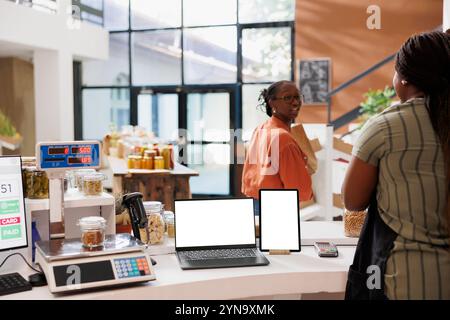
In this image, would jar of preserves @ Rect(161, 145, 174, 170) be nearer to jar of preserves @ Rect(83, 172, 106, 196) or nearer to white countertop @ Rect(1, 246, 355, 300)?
jar of preserves @ Rect(83, 172, 106, 196)

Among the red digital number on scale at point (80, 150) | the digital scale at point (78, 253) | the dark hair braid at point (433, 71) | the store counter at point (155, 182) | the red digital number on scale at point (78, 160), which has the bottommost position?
the store counter at point (155, 182)

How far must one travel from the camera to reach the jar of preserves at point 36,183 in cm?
208

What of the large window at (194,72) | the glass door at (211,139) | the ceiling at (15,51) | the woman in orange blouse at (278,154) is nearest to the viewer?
the woman in orange blouse at (278,154)

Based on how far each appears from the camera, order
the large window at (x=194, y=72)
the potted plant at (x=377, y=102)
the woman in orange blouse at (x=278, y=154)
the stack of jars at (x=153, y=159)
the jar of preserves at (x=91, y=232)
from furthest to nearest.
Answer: the large window at (x=194, y=72) < the potted plant at (x=377, y=102) < the stack of jars at (x=153, y=159) < the woman in orange blouse at (x=278, y=154) < the jar of preserves at (x=91, y=232)

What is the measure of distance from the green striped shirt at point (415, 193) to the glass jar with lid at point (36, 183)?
3.92 feet

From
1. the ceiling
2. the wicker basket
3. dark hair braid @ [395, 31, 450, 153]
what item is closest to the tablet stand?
the wicker basket

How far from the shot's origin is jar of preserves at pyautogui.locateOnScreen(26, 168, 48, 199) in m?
2.08

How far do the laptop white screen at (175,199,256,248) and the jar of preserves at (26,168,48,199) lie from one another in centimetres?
50

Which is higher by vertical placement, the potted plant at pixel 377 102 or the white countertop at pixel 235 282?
the potted plant at pixel 377 102

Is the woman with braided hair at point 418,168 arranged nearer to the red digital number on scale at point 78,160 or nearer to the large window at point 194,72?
the red digital number on scale at point 78,160

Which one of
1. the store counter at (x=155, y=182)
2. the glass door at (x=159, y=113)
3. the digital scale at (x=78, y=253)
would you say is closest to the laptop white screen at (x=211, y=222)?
the digital scale at (x=78, y=253)

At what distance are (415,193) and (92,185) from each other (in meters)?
1.23

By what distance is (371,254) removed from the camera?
1641 mm
